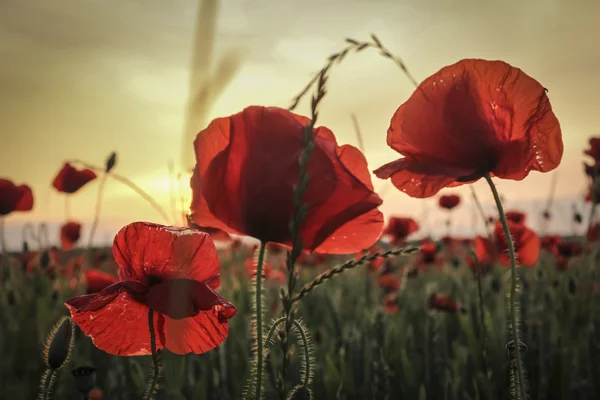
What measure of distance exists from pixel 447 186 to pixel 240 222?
513 millimetres

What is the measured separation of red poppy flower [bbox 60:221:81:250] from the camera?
16.0 ft

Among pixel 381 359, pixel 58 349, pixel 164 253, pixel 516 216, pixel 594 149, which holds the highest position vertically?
pixel 594 149

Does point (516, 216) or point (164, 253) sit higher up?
point (516, 216)

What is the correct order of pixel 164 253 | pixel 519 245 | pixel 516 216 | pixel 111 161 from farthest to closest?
1. pixel 516 216
2. pixel 519 245
3. pixel 111 161
4. pixel 164 253

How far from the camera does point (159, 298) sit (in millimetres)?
1035

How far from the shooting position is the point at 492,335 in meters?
2.36

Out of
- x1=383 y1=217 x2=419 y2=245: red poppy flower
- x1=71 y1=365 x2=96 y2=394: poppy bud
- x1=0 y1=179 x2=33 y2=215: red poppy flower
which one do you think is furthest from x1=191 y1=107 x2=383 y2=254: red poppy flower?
x1=383 y1=217 x2=419 y2=245: red poppy flower

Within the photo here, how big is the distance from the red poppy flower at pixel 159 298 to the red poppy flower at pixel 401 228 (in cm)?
369

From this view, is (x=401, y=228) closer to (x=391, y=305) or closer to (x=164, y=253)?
(x=391, y=305)

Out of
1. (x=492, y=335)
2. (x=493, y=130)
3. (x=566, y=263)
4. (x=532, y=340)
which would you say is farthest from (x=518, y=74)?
(x=566, y=263)

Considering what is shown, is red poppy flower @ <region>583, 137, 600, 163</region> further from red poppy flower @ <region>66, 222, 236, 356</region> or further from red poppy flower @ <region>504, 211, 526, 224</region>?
red poppy flower @ <region>66, 222, 236, 356</region>

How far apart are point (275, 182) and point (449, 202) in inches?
209

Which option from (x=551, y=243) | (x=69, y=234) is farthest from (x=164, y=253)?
(x=69, y=234)

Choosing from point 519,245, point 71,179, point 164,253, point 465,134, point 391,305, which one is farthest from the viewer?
point 71,179
